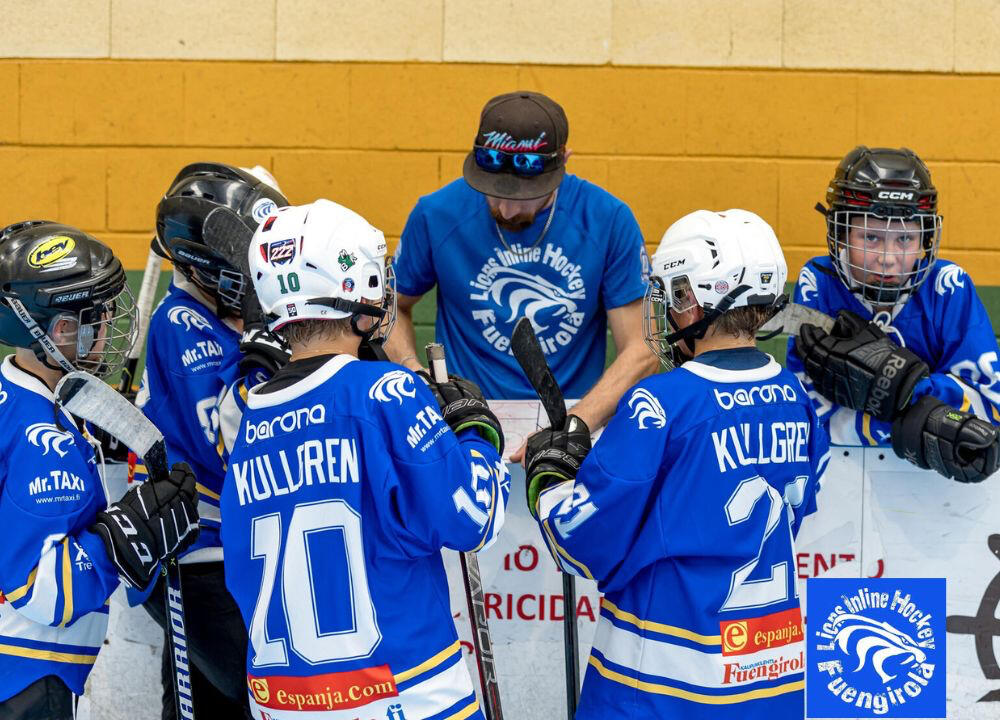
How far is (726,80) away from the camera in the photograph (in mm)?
4879

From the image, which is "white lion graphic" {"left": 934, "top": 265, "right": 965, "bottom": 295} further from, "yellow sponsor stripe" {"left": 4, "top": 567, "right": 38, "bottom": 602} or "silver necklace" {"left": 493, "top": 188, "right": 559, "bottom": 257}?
"yellow sponsor stripe" {"left": 4, "top": 567, "right": 38, "bottom": 602}

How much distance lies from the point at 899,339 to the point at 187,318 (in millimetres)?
1851

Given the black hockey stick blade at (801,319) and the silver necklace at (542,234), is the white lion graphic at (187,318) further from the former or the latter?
the black hockey stick blade at (801,319)

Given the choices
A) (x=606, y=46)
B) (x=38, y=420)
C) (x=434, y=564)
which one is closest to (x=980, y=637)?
(x=434, y=564)

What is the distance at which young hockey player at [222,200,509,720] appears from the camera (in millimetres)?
2207

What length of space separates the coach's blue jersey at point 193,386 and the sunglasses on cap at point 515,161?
0.88m

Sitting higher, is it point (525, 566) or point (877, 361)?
point (877, 361)

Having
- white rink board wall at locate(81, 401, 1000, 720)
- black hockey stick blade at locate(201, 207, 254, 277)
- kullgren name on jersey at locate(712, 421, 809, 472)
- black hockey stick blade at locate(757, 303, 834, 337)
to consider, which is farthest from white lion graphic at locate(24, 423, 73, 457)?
black hockey stick blade at locate(757, 303, 834, 337)

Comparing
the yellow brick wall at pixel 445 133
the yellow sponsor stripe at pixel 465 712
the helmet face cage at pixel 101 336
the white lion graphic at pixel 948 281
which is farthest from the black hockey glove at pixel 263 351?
the yellow brick wall at pixel 445 133

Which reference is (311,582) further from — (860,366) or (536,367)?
(860,366)

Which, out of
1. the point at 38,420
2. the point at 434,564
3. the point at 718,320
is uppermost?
the point at 718,320

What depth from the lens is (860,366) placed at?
3.03 m

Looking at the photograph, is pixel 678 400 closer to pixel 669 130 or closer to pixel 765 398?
pixel 765 398

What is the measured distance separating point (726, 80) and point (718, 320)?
2652mm
